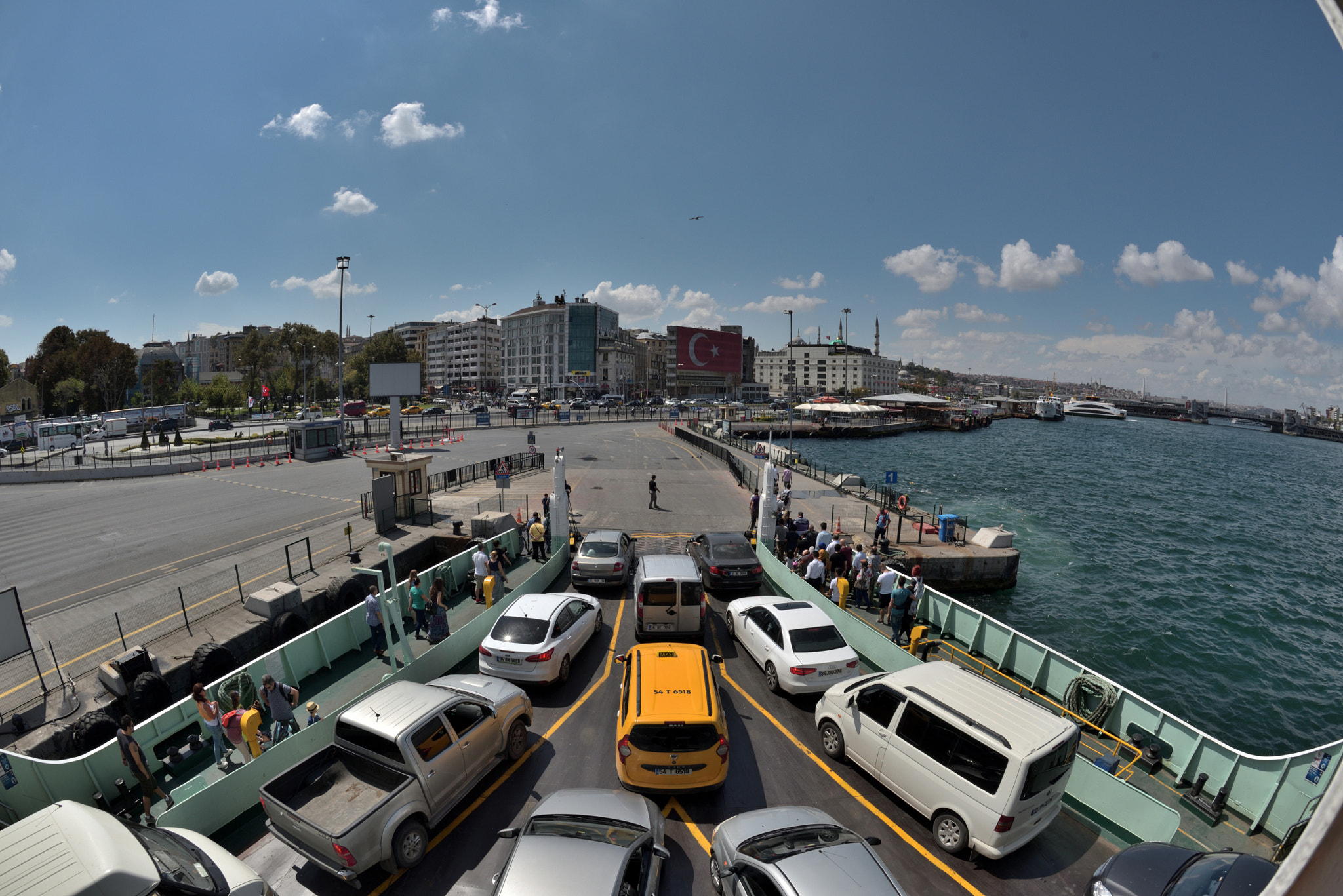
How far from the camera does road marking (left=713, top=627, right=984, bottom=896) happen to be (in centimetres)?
621

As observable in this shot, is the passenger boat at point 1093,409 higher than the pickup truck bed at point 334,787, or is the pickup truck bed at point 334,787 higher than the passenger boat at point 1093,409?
the passenger boat at point 1093,409

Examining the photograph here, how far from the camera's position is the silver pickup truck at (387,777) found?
5.78 meters

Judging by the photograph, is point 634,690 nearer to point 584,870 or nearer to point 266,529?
point 584,870

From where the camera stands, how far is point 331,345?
10200cm

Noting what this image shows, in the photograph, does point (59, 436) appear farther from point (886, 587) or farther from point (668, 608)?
point (886, 587)

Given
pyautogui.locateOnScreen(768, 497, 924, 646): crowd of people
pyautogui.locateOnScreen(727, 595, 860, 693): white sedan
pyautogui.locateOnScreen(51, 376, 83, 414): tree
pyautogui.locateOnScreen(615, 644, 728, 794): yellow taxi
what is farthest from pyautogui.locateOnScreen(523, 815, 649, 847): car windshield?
pyautogui.locateOnScreen(51, 376, 83, 414): tree

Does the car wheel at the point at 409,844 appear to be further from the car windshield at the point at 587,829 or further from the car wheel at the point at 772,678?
the car wheel at the point at 772,678

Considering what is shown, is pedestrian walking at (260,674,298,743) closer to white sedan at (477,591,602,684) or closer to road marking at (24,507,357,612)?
white sedan at (477,591,602,684)

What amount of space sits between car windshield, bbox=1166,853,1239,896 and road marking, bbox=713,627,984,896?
1843 mm

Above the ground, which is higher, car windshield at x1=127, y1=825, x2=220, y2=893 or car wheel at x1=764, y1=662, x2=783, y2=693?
car windshield at x1=127, y1=825, x2=220, y2=893

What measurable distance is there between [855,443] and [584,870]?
83311 mm

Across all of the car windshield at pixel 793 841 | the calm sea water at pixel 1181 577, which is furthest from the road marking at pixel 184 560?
the calm sea water at pixel 1181 577

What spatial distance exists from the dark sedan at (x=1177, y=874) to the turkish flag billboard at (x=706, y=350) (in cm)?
14607

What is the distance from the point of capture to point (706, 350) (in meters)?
152
